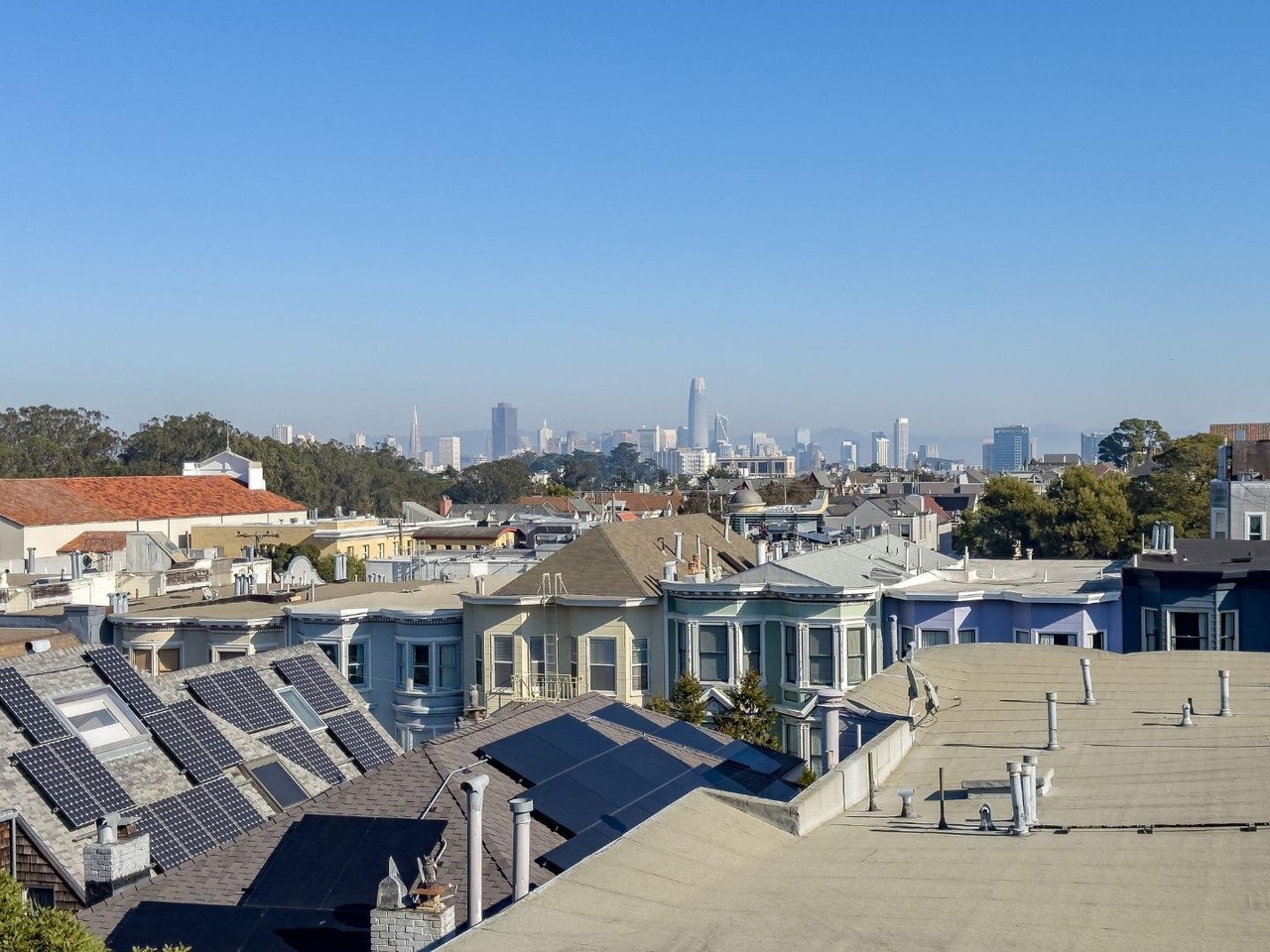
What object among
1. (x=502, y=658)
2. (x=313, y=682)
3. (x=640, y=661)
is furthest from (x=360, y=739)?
(x=640, y=661)

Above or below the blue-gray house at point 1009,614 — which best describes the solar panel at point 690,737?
below

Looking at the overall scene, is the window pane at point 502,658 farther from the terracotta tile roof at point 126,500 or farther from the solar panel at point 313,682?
the terracotta tile roof at point 126,500

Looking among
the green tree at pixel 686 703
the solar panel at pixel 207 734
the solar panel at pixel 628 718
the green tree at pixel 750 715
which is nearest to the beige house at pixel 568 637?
the green tree at pixel 686 703

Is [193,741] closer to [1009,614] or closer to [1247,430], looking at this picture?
[1009,614]

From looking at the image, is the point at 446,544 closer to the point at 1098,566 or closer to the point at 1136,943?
the point at 1098,566

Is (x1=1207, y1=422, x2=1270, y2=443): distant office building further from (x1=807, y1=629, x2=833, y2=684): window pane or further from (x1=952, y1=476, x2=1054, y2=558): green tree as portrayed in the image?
(x1=807, y1=629, x2=833, y2=684): window pane

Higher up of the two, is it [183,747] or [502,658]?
[183,747]

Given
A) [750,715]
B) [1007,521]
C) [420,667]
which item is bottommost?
[750,715]
